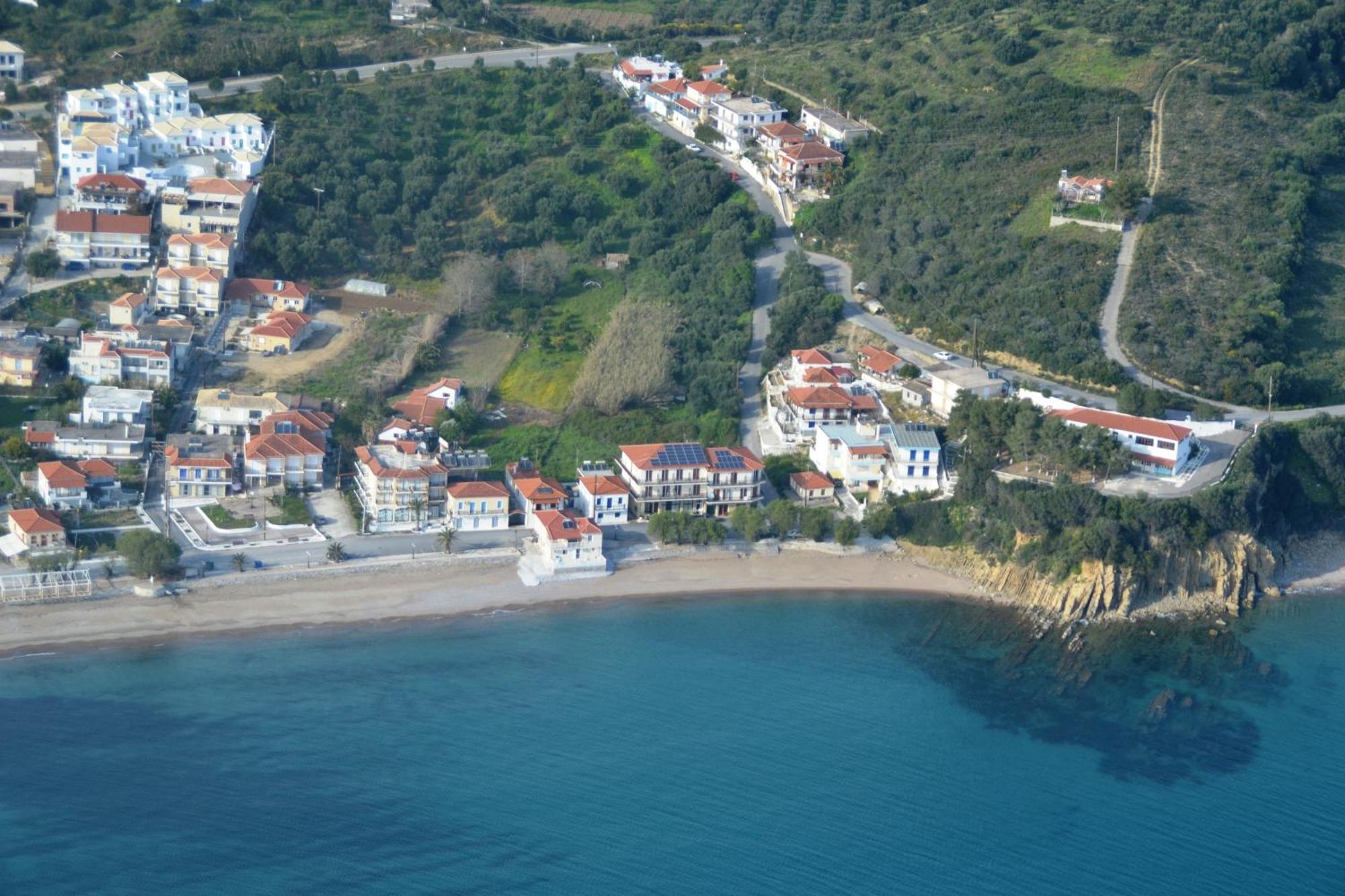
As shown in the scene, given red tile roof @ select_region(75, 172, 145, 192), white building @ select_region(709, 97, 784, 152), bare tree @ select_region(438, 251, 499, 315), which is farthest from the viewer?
white building @ select_region(709, 97, 784, 152)

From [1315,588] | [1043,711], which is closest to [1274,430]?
[1315,588]

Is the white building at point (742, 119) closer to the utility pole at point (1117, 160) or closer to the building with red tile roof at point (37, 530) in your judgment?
the utility pole at point (1117, 160)

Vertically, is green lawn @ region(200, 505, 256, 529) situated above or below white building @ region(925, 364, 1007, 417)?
below

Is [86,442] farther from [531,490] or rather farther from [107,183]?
[107,183]

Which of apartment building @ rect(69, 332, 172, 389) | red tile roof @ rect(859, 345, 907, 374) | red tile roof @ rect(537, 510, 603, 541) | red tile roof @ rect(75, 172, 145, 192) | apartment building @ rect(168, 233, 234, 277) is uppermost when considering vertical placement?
red tile roof @ rect(75, 172, 145, 192)

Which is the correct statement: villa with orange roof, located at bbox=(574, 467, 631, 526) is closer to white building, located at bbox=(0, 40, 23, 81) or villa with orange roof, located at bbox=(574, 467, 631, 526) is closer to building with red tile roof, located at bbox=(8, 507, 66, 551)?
building with red tile roof, located at bbox=(8, 507, 66, 551)

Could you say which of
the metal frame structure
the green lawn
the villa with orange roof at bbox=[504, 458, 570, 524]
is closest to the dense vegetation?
the villa with orange roof at bbox=[504, 458, 570, 524]

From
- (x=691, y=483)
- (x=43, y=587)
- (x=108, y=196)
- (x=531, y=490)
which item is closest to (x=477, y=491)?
(x=531, y=490)

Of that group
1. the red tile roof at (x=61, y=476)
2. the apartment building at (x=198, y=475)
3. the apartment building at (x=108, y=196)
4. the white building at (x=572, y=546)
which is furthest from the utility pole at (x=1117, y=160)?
the red tile roof at (x=61, y=476)

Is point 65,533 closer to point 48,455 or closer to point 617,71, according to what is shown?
point 48,455
